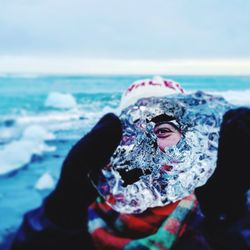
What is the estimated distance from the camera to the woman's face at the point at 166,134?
84 centimetres

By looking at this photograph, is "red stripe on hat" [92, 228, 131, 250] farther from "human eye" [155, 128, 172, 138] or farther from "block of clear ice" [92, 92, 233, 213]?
"human eye" [155, 128, 172, 138]

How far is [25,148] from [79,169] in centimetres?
10

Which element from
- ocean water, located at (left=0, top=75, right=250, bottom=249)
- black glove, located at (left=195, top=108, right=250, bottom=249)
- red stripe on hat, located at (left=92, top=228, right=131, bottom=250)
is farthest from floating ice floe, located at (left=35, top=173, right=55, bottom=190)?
black glove, located at (left=195, top=108, right=250, bottom=249)

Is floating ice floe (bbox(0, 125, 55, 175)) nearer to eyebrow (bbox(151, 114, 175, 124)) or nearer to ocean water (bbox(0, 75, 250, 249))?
ocean water (bbox(0, 75, 250, 249))

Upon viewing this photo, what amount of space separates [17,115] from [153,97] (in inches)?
9.5

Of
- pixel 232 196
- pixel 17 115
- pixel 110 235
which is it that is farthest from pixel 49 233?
pixel 232 196

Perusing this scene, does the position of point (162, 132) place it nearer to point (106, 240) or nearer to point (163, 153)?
point (163, 153)

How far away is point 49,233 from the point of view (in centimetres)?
85

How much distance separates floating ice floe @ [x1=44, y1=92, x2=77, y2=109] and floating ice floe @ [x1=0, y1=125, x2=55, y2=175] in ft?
0.16

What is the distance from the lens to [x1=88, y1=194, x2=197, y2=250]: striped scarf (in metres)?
0.85

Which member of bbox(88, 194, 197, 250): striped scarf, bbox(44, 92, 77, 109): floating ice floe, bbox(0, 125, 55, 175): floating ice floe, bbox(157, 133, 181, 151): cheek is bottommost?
bbox(88, 194, 197, 250): striped scarf

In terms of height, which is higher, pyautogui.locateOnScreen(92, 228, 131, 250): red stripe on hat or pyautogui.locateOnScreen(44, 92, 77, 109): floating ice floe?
pyautogui.locateOnScreen(44, 92, 77, 109): floating ice floe

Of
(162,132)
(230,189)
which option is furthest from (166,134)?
(230,189)

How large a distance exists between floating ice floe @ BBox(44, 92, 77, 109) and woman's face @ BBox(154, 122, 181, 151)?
157 millimetres
